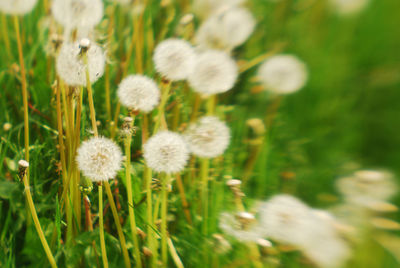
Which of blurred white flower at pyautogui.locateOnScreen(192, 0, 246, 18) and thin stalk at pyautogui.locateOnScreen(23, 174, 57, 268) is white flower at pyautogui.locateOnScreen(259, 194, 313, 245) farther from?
blurred white flower at pyautogui.locateOnScreen(192, 0, 246, 18)

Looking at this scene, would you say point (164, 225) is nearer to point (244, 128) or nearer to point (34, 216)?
point (34, 216)

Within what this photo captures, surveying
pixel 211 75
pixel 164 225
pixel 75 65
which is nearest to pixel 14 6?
pixel 75 65

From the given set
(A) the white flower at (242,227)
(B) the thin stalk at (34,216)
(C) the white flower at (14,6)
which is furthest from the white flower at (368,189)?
(C) the white flower at (14,6)

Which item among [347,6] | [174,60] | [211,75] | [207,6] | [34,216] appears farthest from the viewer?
[347,6]

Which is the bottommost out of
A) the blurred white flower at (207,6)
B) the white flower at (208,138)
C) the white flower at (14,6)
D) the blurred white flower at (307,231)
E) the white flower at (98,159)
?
the blurred white flower at (307,231)

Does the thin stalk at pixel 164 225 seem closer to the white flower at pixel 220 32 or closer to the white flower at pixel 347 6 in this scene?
the white flower at pixel 220 32

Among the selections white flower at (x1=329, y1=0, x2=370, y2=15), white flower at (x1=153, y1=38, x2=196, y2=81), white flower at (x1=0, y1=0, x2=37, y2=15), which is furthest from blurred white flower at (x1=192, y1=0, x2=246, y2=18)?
white flower at (x1=329, y1=0, x2=370, y2=15)
